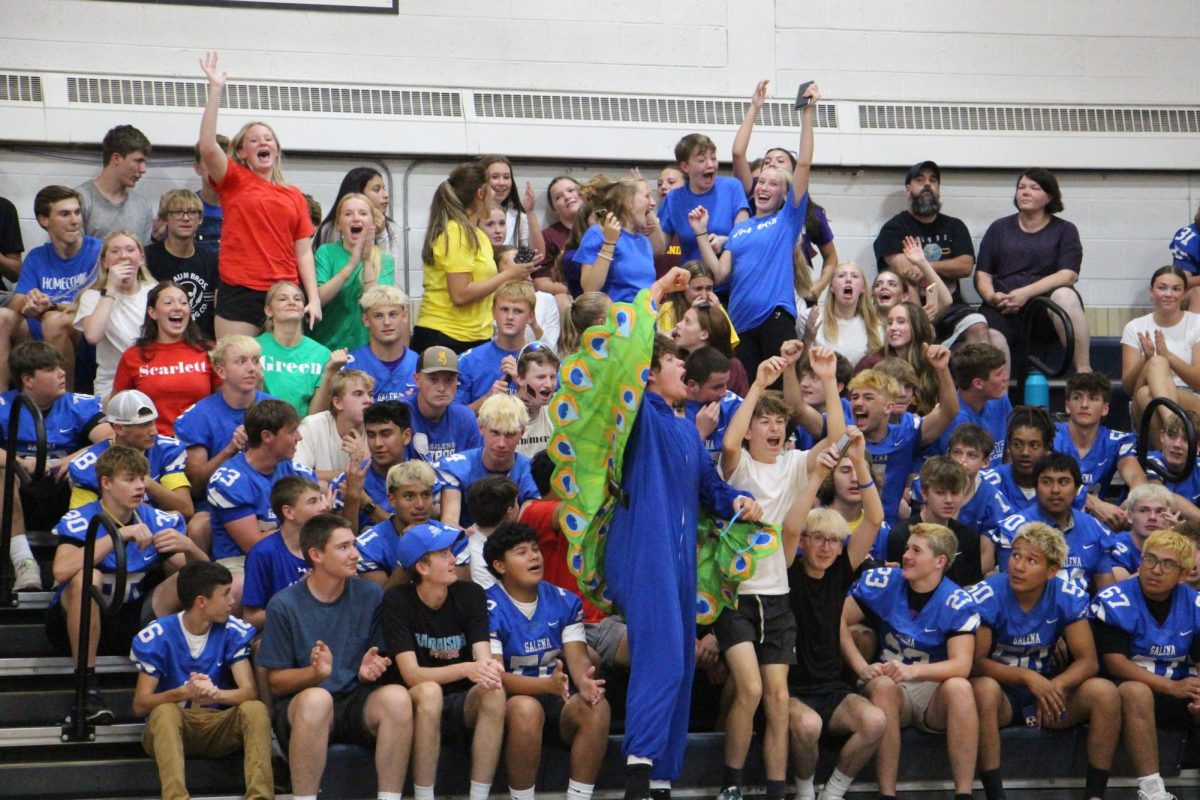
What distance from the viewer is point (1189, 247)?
966 cm

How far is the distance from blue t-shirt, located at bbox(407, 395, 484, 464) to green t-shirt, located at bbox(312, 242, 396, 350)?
3.90 feet

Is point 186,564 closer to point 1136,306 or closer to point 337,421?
point 337,421

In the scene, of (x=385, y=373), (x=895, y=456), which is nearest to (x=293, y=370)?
(x=385, y=373)

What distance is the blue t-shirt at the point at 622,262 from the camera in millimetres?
8055

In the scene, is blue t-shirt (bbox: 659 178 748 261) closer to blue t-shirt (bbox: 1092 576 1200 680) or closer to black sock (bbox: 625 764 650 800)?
blue t-shirt (bbox: 1092 576 1200 680)

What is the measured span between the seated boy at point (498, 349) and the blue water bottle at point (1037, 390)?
269cm

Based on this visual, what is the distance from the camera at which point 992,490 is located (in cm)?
731

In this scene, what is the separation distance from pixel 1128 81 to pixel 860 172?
191 centimetres

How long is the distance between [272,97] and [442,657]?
175 inches

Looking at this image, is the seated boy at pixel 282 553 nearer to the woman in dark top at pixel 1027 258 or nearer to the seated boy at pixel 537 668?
the seated boy at pixel 537 668

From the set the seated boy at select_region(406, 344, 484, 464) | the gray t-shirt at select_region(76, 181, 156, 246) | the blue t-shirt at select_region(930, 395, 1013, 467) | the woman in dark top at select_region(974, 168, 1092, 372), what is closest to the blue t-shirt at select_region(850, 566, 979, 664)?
the blue t-shirt at select_region(930, 395, 1013, 467)

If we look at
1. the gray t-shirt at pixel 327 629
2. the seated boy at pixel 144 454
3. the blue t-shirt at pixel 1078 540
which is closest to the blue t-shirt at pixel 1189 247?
the blue t-shirt at pixel 1078 540

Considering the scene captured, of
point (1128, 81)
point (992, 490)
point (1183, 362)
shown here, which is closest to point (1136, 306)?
point (1128, 81)

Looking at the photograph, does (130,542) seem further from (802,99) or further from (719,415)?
(802,99)
